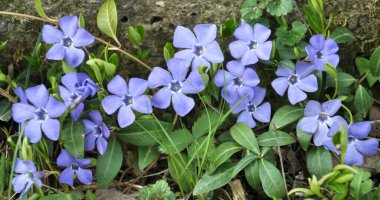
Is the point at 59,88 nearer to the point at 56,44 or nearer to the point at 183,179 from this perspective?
the point at 56,44

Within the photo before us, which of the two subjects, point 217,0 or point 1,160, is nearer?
point 1,160

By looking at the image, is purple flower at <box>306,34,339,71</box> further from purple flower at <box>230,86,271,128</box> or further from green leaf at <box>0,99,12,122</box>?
green leaf at <box>0,99,12,122</box>

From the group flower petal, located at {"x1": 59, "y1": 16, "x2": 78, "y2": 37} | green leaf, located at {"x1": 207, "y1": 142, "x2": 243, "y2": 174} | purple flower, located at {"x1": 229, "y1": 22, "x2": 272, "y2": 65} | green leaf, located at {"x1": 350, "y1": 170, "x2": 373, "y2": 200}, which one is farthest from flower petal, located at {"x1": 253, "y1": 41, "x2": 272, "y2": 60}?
flower petal, located at {"x1": 59, "y1": 16, "x2": 78, "y2": 37}

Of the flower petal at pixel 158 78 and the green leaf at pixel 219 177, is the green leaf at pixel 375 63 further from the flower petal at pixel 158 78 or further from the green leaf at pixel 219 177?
the flower petal at pixel 158 78

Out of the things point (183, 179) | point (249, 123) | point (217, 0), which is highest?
point (217, 0)

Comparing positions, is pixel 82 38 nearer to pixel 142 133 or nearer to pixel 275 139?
pixel 142 133

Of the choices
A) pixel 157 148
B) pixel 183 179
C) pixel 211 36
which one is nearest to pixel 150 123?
pixel 157 148
